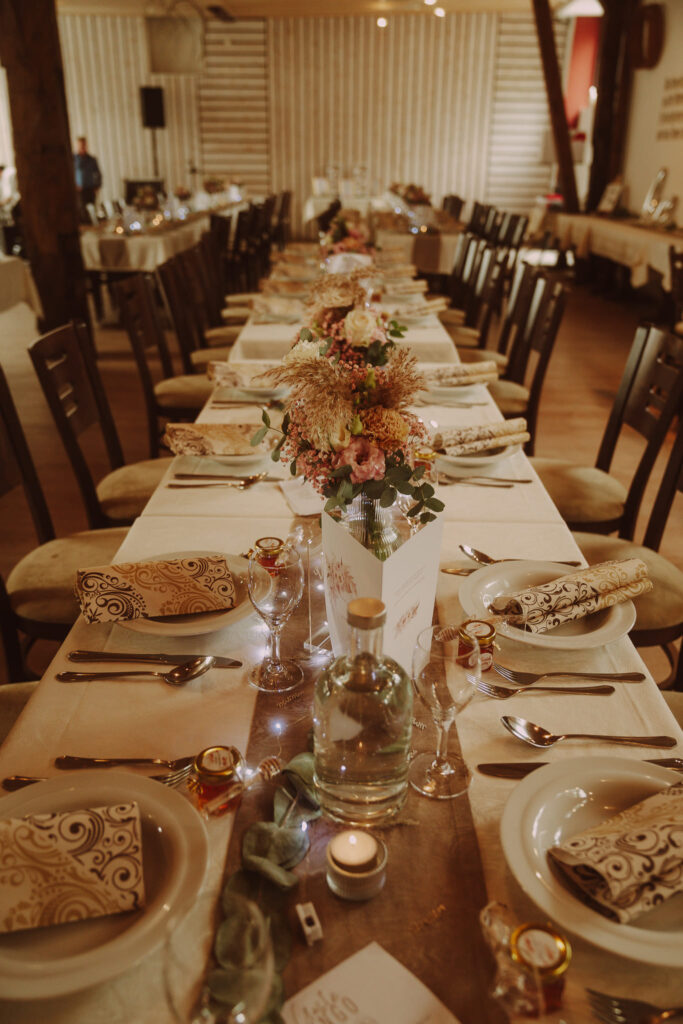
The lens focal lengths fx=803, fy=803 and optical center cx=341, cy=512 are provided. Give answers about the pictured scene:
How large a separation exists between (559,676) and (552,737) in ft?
0.53

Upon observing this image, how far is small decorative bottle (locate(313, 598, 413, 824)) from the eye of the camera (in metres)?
0.91

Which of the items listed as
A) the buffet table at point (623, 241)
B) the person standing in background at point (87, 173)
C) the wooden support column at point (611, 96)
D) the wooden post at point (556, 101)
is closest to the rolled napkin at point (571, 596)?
the buffet table at point (623, 241)

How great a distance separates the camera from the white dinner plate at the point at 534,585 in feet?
4.12

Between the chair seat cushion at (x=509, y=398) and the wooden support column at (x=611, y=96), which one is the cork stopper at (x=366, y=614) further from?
the wooden support column at (x=611, y=96)

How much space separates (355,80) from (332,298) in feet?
38.5

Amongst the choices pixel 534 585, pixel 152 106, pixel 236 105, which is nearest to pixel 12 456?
pixel 534 585

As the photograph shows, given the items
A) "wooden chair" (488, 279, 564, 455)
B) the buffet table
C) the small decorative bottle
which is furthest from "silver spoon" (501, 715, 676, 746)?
the buffet table

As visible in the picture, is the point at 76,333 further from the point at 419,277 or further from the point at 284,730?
the point at 419,277

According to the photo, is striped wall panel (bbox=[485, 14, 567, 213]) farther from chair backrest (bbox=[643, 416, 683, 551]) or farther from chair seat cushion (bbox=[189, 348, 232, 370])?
chair backrest (bbox=[643, 416, 683, 551])

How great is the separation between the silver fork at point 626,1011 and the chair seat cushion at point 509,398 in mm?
2926

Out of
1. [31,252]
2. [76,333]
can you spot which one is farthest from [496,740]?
[31,252]

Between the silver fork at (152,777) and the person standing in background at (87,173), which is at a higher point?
the person standing in background at (87,173)

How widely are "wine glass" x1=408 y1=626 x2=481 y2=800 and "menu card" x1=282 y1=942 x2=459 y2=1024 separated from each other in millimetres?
250

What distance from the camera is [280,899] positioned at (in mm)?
831
